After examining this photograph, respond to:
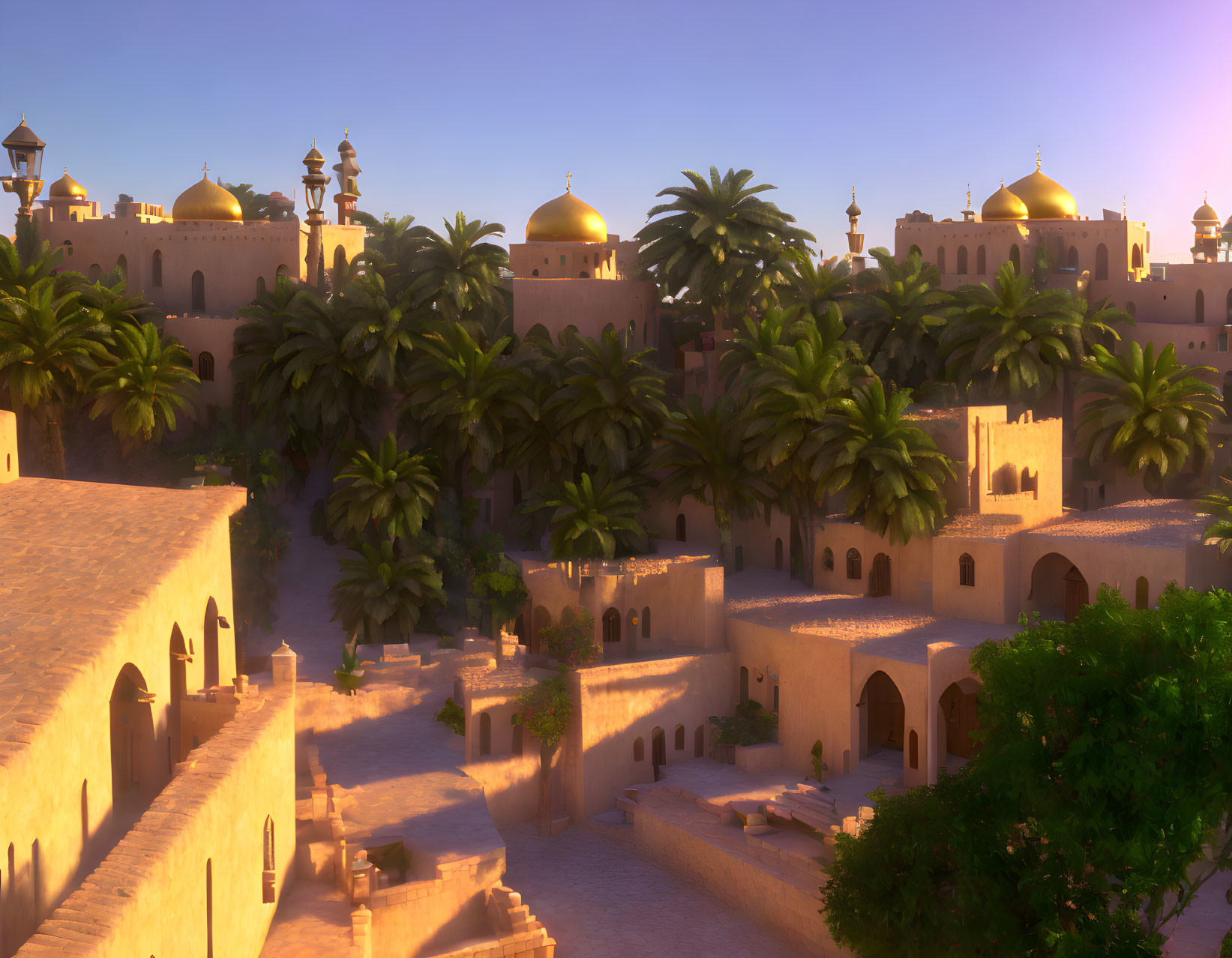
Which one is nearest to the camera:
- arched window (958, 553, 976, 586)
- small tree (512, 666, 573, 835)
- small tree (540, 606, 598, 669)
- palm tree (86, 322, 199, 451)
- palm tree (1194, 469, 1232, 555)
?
palm tree (1194, 469, 1232, 555)

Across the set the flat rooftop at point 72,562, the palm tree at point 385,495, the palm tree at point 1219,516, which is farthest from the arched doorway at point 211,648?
the palm tree at point 1219,516

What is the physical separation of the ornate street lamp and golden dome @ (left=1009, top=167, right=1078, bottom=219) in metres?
33.6

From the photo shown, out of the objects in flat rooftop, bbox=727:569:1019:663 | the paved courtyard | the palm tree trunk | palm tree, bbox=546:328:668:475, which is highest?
palm tree, bbox=546:328:668:475

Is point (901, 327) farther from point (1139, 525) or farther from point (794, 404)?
point (1139, 525)

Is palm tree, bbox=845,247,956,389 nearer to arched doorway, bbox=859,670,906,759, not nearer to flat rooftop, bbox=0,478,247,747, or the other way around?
arched doorway, bbox=859,670,906,759

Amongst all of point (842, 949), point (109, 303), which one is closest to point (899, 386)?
point (842, 949)

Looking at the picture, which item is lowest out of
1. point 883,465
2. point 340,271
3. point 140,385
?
point 883,465

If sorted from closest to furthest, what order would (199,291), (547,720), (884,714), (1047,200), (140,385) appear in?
(547,720), (884,714), (140,385), (199,291), (1047,200)

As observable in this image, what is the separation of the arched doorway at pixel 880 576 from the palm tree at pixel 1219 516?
292 inches

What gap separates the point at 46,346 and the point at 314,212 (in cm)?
1033

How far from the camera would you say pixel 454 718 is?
28.3 metres

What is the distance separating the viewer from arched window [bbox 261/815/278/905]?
58.3 ft

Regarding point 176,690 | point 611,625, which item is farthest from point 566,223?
point 176,690

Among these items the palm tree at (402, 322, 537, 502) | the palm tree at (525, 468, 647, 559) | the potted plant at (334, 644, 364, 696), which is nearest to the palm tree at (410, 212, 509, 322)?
the palm tree at (402, 322, 537, 502)
